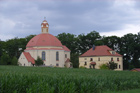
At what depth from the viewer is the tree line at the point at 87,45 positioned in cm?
8377

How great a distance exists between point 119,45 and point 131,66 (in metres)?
10.6

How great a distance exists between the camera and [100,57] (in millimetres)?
78875

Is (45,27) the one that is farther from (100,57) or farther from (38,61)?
(100,57)

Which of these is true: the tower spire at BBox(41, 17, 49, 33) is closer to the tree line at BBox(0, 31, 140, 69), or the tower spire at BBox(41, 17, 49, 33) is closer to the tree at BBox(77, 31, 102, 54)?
the tree line at BBox(0, 31, 140, 69)

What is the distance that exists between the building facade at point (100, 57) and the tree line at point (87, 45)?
13.1 ft

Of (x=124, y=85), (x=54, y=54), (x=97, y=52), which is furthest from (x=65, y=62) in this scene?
(x=124, y=85)

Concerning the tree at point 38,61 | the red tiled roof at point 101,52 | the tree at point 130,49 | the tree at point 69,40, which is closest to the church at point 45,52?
the tree at point 38,61

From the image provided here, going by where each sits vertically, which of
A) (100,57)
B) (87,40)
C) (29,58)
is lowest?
(29,58)

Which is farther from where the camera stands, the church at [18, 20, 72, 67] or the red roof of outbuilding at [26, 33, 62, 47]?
the red roof of outbuilding at [26, 33, 62, 47]

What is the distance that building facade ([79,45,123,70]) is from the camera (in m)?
78.3

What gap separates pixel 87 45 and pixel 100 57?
22.7 meters

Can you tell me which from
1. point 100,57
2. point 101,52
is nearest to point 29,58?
point 100,57

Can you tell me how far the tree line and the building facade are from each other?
157 inches

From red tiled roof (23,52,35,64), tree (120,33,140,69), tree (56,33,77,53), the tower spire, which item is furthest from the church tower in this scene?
tree (120,33,140,69)
